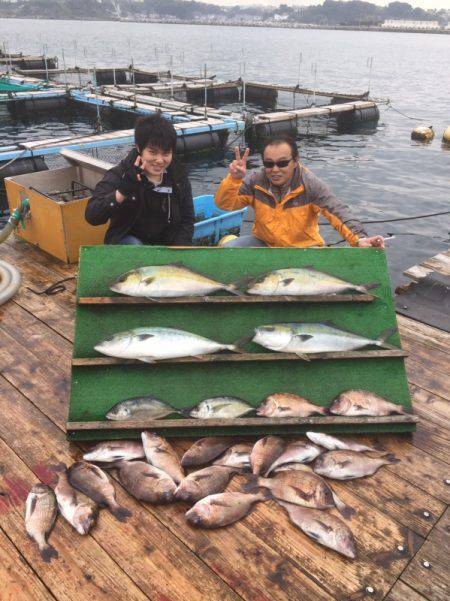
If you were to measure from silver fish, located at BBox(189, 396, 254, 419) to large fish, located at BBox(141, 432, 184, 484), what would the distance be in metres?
0.31

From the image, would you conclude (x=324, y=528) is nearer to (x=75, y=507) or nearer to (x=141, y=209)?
(x=75, y=507)

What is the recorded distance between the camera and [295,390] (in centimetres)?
372

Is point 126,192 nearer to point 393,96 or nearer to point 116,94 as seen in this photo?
point 116,94

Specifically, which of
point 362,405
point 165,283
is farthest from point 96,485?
point 362,405

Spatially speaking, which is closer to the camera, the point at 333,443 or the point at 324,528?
the point at 324,528

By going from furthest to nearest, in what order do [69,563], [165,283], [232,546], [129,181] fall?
[129,181] → [165,283] → [232,546] → [69,563]

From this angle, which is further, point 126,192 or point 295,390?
point 126,192

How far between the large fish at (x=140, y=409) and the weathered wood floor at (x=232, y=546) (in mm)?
408

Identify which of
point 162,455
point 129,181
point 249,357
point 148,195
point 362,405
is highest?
point 129,181

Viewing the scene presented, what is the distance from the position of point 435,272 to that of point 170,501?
534 centimetres

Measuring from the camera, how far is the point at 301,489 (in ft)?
10.2

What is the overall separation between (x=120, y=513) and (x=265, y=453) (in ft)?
3.53

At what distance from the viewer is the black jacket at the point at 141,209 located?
462 centimetres

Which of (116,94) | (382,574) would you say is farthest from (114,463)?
(116,94)
